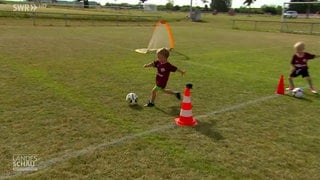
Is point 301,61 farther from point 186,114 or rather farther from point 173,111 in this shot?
point 186,114

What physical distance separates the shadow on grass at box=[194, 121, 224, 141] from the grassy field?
0.05 feet

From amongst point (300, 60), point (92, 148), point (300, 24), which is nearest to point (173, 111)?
point (92, 148)

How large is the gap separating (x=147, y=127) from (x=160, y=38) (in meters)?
9.22

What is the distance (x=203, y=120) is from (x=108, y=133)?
1.61 metres

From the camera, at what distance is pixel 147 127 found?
4.93m

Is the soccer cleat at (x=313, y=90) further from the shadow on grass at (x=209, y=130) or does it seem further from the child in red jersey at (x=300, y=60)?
the shadow on grass at (x=209, y=130)

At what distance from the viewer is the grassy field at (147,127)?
3.70 meters

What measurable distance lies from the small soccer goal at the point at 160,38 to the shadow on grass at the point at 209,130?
8.28 meters

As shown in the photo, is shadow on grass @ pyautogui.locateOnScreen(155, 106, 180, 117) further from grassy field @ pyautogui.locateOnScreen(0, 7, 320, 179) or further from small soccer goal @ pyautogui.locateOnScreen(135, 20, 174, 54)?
small soccer goal @ pyautogui.locateOnScreen(135, 20, 174, 54)

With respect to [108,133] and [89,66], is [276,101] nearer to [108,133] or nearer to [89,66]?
[108,133]

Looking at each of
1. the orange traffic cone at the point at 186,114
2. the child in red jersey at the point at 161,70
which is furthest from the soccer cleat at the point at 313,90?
the orange traffic cone at the point at 186,114

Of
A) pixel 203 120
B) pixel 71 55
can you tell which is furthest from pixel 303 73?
pixel 71 55

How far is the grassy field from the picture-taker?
12.1ft

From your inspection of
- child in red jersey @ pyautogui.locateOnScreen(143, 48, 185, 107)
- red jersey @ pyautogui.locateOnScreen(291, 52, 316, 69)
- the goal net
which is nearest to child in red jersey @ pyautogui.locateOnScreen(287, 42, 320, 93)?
red jersey @ pyautogui.locateOnScreen(291, 52, 316, 69)
